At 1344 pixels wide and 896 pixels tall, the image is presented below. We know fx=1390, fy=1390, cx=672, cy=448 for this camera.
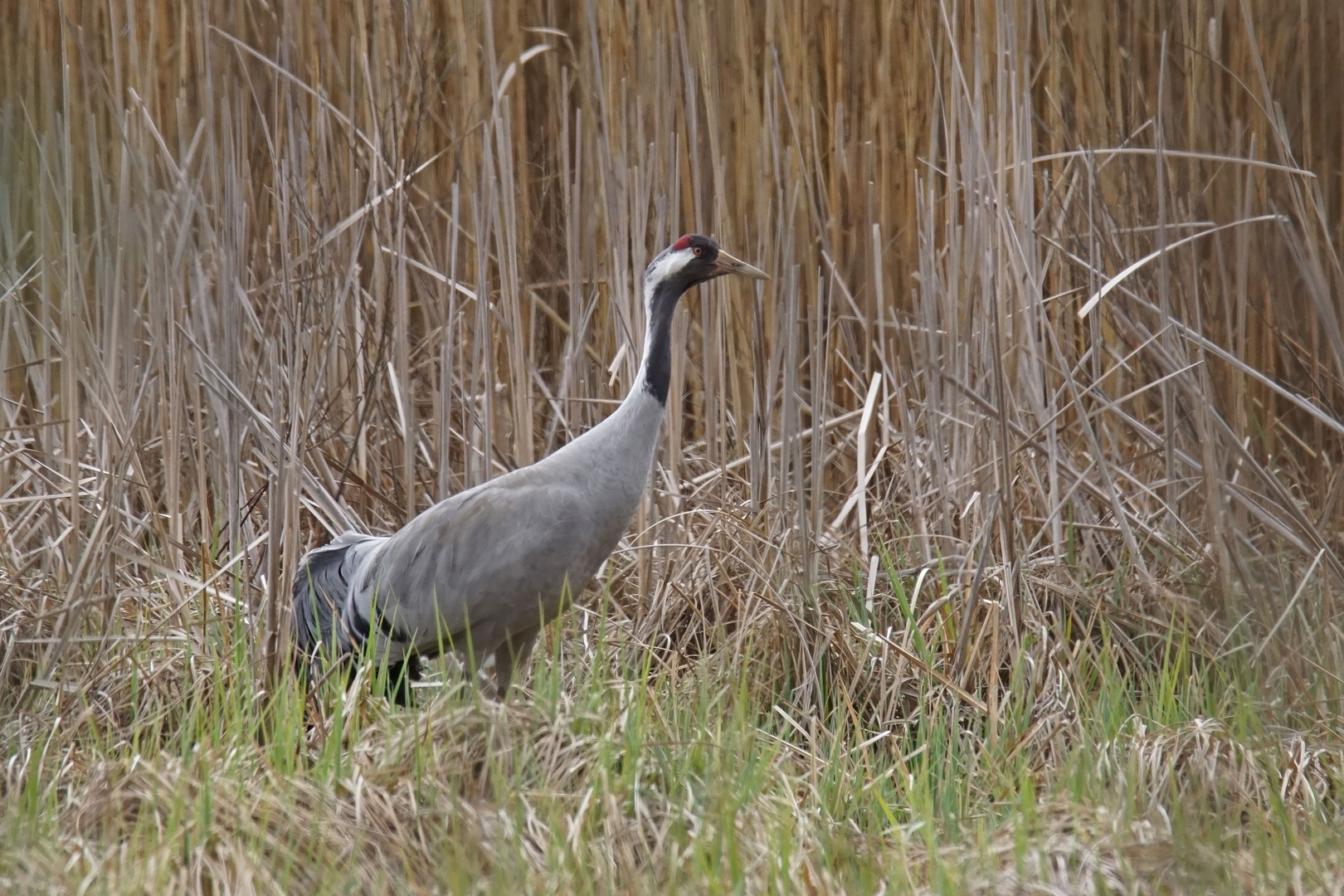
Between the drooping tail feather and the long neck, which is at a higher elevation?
the long neck

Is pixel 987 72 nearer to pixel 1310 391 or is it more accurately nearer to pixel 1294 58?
pixel 1294 58

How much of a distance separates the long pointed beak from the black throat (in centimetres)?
9

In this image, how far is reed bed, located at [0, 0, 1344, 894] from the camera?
236 cm

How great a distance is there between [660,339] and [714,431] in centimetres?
66

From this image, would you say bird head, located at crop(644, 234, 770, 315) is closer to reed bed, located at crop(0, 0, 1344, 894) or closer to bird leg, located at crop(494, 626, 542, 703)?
reed bed, located at crop(0, 0, 1344, 894)

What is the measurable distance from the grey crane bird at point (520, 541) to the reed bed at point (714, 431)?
0.58ft

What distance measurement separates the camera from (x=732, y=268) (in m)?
3.27

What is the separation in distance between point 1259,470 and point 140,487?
2824mm

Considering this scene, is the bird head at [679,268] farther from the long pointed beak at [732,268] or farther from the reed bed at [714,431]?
the reed bed at [714,431]

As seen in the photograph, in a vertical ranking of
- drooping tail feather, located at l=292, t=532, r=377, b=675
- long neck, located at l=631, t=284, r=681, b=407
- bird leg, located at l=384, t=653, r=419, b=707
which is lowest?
bird leg, located at l=384, t=653, r=419, b=707

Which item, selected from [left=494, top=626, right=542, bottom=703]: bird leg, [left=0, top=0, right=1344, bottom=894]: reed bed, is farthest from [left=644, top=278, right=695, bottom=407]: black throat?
[left=494, top=626, right=542, bottom=703]: bird leg

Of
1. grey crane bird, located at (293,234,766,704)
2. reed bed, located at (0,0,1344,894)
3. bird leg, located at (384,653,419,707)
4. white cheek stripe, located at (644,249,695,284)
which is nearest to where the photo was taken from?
reed bed, located at (0,0,1344,894)

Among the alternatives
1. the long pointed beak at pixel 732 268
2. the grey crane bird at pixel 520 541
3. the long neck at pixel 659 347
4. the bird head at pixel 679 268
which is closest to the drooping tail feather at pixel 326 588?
the grey crane bird at pixel 520 541

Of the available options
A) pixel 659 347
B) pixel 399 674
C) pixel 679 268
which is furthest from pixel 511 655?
pixel 679 268
